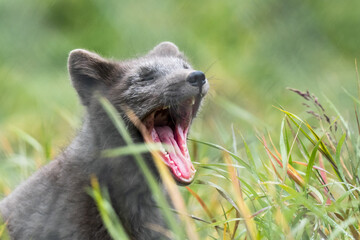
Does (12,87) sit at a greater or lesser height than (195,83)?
lesser

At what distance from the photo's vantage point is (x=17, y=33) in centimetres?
909

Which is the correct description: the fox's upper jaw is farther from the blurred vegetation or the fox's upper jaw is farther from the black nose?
the blurred vegetation

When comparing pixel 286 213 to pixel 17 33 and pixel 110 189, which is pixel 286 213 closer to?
pixel 110 189

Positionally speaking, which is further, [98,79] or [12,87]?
[12,87]

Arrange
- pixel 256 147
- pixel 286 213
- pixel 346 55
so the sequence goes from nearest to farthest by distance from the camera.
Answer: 1. pixel 286 213
2. pixel 256 147
3. pixel 346 55

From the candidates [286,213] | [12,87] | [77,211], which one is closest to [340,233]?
[286,213]

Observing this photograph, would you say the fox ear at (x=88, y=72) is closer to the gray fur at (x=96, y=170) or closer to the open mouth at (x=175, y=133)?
the gray fur at (x=96, y=170)

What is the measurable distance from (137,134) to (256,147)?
40.9 inches

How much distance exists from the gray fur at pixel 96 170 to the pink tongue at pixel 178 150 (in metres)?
0.17

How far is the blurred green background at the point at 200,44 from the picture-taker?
7723mm

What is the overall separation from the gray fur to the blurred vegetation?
269 centimetres

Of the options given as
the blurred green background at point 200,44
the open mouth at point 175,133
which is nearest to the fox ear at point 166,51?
the open mouth at point 175,133

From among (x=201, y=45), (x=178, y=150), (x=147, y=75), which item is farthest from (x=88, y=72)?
(x=201, y=45)

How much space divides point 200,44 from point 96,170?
451 centimetres
